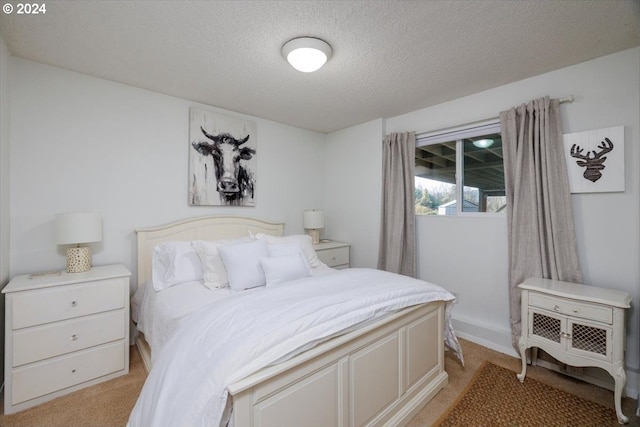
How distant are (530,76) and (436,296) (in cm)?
209

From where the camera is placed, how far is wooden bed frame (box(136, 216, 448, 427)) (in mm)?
1102

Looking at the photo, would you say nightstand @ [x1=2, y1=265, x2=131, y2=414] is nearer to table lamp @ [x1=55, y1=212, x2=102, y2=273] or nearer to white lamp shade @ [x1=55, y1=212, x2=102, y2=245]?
table lamp @ [x1=55, y1=212, x2=102, y2=273]

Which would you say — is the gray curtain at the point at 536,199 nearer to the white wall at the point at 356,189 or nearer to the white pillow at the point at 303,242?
the white wall at the point at 356,189

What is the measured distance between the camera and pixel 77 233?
205 centimetres

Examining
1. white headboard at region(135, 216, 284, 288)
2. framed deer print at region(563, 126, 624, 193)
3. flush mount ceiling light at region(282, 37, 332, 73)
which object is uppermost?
flush mount ceiling light at region(282, 37, 332, 73)

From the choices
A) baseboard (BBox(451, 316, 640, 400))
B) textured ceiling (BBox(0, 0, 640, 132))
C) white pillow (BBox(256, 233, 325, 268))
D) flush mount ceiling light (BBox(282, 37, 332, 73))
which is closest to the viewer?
textured ceiling (BBox(0, 0, 640, 132))

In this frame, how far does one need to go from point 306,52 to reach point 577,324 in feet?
8.60

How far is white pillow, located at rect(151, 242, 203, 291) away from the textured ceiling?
1.49 metres

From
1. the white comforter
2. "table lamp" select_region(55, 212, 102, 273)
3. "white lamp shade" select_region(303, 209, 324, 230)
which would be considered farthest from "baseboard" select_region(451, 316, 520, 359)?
"table lamp" select_region(55, 212, 102, 273)

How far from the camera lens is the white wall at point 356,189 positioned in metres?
3.51

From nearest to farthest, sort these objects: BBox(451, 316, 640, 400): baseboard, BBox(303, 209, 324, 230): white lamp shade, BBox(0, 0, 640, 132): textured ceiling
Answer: BBox(0, 0, 640, 132): textured ceiling
BBox(451, 316, 640, 400): baseboard
BBox(303, 209, 324, 230): white lamp shade

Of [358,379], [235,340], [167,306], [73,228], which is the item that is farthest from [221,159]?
[358,379]

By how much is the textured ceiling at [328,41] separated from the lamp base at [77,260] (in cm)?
148

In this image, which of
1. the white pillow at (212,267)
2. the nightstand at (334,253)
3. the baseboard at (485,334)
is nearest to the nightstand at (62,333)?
the white pillow at (212,267)
